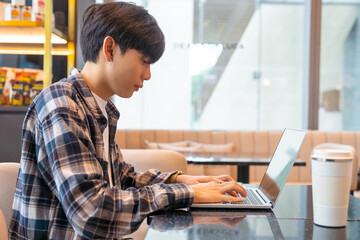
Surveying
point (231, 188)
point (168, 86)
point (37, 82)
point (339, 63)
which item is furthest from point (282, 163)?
point (339, 63)

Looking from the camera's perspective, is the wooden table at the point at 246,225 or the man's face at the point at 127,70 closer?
the wooden table at the point at 246,225

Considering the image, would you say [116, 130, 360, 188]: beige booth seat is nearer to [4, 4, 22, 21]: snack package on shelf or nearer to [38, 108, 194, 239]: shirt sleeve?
[4, 4, 22, 21]: snack package on shelf

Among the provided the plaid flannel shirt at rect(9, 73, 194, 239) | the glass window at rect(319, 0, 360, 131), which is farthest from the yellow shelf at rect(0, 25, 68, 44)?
the glass window at rect(319, 0, 360, 131)

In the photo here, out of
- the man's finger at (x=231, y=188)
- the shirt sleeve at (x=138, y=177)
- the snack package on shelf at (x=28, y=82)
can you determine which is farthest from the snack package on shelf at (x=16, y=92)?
the man's finger at (x=231, y=188)

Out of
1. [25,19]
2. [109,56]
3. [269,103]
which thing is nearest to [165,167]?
[109,56]

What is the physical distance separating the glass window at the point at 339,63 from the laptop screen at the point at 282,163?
3.87 m

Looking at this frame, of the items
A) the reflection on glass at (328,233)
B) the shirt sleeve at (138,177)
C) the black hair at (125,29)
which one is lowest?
the reflection on glass at (328,233)

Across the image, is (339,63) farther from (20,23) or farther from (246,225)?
(246,225)

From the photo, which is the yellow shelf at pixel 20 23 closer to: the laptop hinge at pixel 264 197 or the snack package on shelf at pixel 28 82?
the snack package on shelf at pixel 28 82

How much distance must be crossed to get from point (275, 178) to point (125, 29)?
55 centimetres

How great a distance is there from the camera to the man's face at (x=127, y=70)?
3.62 feet

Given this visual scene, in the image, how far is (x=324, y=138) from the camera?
14.5ft

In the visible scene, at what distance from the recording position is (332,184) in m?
0.90

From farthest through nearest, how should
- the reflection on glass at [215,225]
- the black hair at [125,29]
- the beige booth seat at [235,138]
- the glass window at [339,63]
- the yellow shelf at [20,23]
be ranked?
the glass window at [339,63]
the beige booth seat at [235,138]
the yellow shelf at [20,23]
the black hair at [125,29]
the reflection on glass at [215,225]
